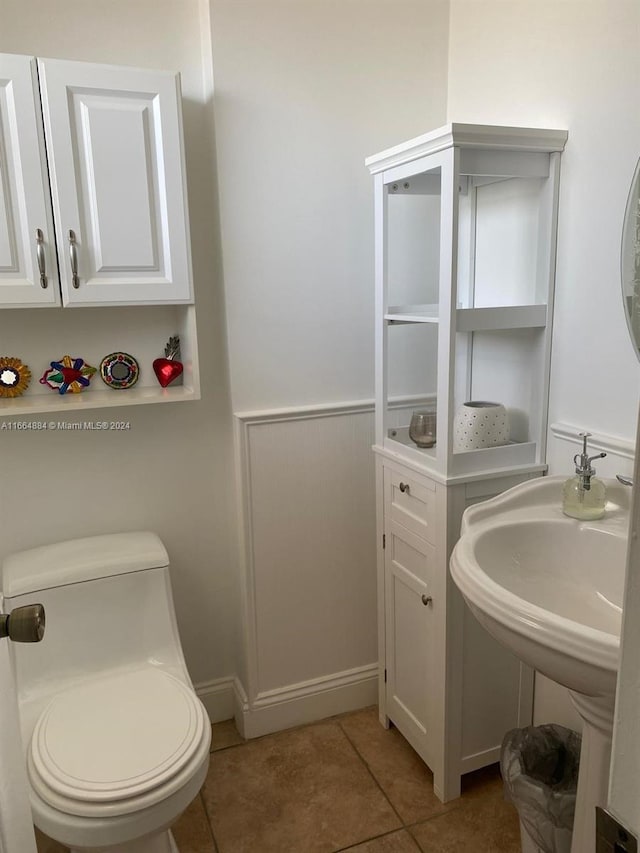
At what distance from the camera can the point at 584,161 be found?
1.55 m

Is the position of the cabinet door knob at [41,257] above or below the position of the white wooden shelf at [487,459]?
above

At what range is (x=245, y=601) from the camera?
211cm

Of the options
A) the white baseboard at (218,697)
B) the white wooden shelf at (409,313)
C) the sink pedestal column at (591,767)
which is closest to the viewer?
the sink pedestal column at (591,767)

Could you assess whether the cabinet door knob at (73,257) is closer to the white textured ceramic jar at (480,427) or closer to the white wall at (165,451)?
the white wall at (165,451)

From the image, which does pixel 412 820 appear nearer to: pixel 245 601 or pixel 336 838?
pixel 336 838

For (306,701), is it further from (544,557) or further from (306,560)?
(544,557)

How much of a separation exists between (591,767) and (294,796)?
3.30 feet

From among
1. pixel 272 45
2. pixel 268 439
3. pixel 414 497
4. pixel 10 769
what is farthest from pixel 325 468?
pixel 10 769

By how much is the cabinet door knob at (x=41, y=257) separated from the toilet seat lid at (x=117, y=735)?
105 centimetres

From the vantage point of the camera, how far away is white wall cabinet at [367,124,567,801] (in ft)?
5.38

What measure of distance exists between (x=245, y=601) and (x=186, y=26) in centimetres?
170

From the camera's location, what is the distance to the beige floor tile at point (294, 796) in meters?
1.78

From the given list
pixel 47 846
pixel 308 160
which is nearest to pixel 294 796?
pixel 47 846

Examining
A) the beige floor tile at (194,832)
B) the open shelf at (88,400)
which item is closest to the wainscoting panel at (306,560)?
the open shelf at (88,400)
